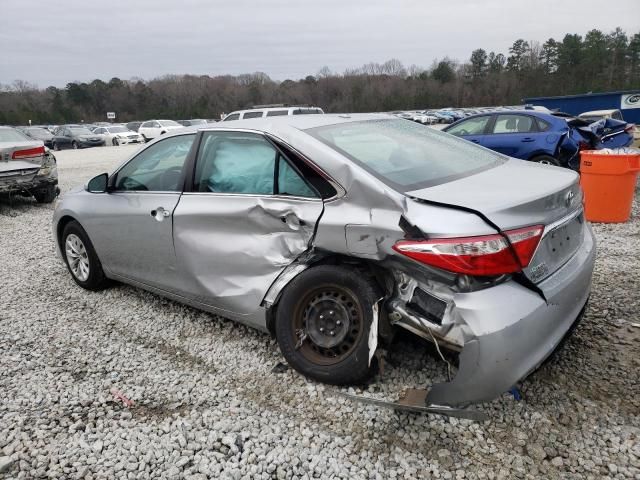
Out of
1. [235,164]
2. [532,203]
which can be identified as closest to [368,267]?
[532,203]

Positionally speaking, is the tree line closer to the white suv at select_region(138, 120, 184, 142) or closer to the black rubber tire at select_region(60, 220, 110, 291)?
the white suv at select_region(138, 120, 184, 142)

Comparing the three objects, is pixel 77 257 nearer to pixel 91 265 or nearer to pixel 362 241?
pixel 91 265

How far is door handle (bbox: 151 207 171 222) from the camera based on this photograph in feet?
11.6

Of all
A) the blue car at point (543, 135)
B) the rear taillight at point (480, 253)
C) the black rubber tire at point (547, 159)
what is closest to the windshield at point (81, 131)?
the blue car at point (543, 135)

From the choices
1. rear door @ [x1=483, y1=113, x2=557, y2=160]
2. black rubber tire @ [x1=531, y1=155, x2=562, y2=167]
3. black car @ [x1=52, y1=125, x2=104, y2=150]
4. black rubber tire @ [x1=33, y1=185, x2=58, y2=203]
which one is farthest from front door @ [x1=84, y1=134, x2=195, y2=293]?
black car @ [x1=52, y1=125, x2=104, y2=150]

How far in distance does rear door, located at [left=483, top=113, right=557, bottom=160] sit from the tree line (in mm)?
63097

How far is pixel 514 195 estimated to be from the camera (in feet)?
8.05

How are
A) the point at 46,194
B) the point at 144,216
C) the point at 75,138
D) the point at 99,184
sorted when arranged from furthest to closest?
the point at 75,138
the point at 46,194
the point at 99,184
the point at 144,216

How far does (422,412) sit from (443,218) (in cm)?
99

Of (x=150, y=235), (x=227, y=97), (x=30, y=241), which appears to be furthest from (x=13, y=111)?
(x=150, y=235)

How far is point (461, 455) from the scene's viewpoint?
2320 millimetres

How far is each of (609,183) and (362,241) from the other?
16.9ft

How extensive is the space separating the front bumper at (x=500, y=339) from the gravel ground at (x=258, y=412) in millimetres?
336

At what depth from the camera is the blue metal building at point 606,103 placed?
1060 inches
